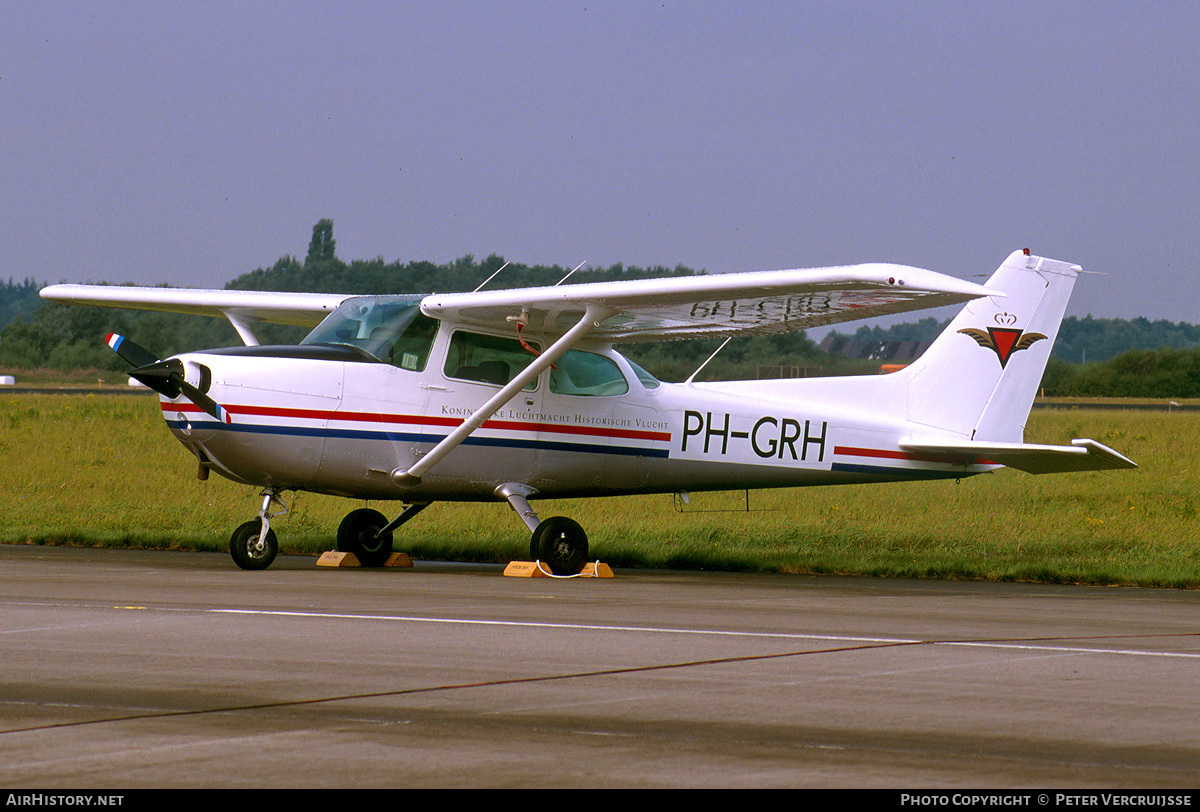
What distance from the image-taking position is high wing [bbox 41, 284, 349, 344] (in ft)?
49.1

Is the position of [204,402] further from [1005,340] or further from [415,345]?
[1005,340]

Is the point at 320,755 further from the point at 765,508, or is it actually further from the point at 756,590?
the point at 765,508

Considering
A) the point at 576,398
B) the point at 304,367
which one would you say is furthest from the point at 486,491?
the point at 304,367

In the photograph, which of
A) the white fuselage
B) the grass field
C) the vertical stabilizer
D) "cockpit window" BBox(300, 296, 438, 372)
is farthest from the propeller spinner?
the vertical stabilizer

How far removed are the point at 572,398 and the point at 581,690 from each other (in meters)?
7.61

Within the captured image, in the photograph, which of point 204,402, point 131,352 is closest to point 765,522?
point 204,402

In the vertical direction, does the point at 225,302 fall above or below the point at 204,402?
above

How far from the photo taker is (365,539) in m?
14.0

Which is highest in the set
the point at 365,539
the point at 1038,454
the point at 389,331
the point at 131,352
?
the point at 389,331

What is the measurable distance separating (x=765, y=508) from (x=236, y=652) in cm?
1319

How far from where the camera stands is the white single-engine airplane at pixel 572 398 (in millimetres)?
11984

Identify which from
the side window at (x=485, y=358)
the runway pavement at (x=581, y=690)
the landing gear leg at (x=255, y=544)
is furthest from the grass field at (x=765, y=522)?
the runway pavement at (x=581, y=690)

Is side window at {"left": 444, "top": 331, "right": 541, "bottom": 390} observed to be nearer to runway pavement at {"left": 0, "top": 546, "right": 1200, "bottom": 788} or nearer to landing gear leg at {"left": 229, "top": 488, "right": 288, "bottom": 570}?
landing gear leg at {"left": 229, "top": 488, "right": 288, "bottom": 570}

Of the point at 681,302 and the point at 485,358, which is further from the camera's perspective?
the point at 485,358
